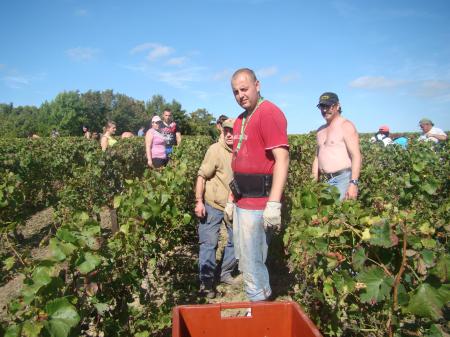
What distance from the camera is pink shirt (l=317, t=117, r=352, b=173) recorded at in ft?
12.6

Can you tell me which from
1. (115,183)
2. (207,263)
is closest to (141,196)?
(207,263)

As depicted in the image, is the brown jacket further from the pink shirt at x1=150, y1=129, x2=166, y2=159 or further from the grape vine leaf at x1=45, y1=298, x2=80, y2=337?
the pink shirt at x1=150, y1=129, x2=166, y2=159

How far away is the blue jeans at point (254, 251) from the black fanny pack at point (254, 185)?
122mm

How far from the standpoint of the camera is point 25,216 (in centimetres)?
776

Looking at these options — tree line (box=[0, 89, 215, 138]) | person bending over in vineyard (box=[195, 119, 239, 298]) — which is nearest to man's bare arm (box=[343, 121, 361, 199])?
person bending over in vineyard (box=[195, 119, 239, 298])

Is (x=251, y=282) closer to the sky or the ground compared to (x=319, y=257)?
closer to the ground

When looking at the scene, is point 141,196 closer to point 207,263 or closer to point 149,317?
point 149,317

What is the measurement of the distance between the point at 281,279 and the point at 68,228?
312 centimetres

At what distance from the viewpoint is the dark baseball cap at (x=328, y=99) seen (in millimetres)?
3881

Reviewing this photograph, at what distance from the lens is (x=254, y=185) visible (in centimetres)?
275

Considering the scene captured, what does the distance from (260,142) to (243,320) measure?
4.17ft

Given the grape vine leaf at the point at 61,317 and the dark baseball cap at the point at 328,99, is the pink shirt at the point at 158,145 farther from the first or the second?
the grape vine leaf at the point at 61,317

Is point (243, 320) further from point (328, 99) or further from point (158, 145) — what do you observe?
point (158, 145)

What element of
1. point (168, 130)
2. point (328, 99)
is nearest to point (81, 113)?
point (168, 130)
